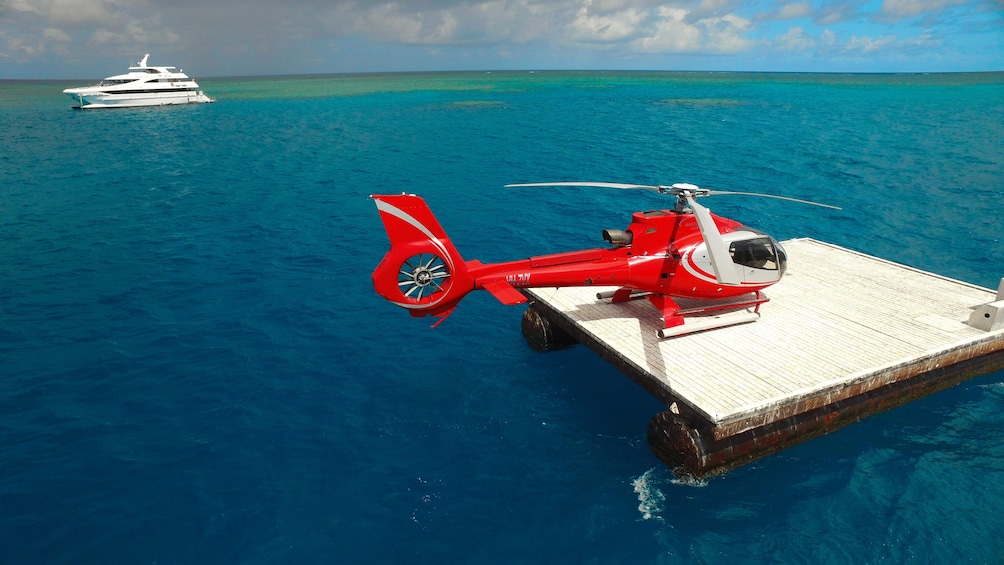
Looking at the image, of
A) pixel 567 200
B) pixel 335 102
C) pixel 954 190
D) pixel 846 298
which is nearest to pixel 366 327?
pixel 846 298

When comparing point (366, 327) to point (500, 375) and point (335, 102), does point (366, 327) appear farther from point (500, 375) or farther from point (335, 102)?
point (335, 102)

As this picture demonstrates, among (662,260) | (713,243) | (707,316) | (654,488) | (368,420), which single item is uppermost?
(713,243)

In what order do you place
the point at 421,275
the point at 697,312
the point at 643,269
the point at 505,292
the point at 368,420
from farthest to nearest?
the point at 697,312 → the point at 643,269 → the point at 368,420 → the point at 505,292 → the point at 421,275

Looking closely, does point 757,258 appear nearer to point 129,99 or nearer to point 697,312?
point 697,312

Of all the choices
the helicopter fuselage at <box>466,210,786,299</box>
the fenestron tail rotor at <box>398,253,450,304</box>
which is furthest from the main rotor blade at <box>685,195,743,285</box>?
the fenestron tail rotor at <box>398,253,450,304</box>

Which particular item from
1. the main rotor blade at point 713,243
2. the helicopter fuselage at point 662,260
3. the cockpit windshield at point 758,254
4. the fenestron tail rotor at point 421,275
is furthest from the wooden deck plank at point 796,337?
the fenestron tail rotor at point 421,275

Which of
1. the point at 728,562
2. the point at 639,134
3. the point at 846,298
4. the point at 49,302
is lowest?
the point at 728,562

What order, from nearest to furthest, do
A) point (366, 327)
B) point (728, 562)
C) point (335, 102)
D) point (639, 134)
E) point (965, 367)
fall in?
point (728, 562), point (965, 367), point (366, 327), point (639, 134), point (335, 102)

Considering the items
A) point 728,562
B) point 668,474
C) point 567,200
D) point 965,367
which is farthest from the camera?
point 567,200

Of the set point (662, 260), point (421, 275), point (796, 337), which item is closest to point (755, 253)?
point (796, 337)
